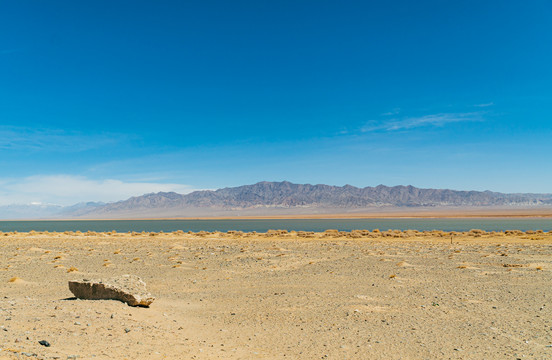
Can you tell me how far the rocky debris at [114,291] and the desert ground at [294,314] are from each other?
260mm

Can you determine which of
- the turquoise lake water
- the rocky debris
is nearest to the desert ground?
the rocky debris

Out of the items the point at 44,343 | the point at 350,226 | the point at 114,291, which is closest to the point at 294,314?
the point at 114,291

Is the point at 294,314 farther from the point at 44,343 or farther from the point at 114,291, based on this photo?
the point at 44,343

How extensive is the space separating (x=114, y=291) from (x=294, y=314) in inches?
167

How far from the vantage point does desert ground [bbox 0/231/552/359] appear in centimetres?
641

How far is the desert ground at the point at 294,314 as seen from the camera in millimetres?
6410

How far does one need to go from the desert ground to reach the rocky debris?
10.2 inches

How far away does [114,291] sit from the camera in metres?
8.84

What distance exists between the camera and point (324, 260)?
19.2m

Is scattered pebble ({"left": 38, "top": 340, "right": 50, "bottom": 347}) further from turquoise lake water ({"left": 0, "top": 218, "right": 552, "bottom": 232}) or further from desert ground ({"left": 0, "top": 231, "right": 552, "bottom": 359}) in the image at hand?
turquoise lake water ({"left": 0, "top": 218, "right": 552, "bottom": 232})

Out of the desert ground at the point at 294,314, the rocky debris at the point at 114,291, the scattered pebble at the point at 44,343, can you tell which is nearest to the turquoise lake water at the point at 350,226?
the desert ground at the point at 294,314

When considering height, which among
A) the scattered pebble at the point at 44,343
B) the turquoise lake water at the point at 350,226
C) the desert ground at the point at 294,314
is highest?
the scattered pebble at the point at 44,343

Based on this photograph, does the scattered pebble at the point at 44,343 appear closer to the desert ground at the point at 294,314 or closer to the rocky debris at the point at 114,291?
the desert ground at the point at 294,314

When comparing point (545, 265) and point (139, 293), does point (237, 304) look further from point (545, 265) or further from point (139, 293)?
point (545, 265)
